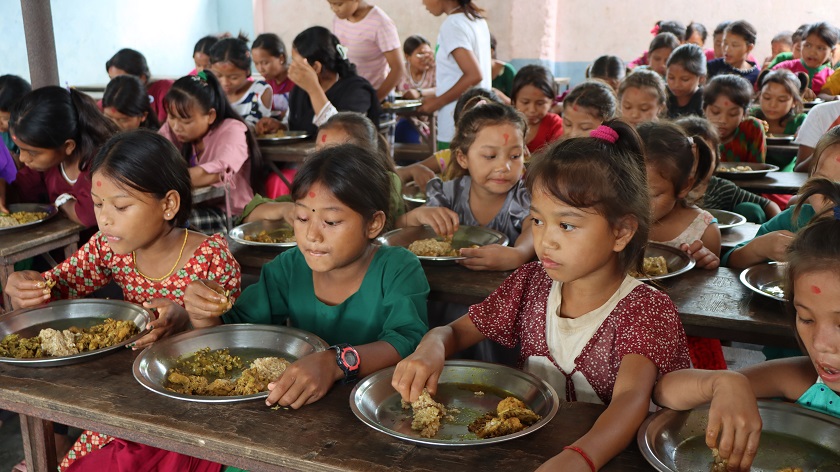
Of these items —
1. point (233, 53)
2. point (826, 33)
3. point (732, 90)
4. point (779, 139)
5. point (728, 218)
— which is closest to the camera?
point (728, 218)

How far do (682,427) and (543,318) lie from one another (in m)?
0.46

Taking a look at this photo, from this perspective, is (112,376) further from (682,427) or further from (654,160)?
(654,160)

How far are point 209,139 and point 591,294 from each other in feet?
8.67

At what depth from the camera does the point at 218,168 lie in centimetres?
359

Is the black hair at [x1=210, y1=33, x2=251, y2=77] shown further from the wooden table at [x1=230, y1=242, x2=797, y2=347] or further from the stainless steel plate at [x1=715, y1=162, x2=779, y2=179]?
the stainless steel plate at [x1=715, y1=162, x2=779, y2=179]

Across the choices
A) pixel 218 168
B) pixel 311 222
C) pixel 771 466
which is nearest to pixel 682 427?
pixel 771 466

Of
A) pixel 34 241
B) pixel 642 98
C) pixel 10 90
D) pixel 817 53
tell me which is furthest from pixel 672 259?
pixel 817 53

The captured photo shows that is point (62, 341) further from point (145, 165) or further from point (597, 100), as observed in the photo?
point (597, 100)

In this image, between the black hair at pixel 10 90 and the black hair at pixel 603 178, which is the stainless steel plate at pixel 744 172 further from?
the black hair at pixel 10 90

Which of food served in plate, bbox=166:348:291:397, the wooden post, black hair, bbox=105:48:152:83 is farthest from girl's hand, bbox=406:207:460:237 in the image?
black hair, bbox=105:48:152:83

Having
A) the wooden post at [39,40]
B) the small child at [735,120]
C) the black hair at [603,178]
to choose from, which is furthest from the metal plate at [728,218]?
the wooden post at [39,40]

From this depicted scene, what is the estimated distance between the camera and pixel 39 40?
450 centimetres

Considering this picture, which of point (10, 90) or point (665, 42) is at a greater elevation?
point (665, 42)

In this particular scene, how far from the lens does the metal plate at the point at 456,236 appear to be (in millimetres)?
2625
